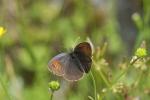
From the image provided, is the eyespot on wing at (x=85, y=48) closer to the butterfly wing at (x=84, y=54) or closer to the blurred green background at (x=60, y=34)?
the butterfly wing at (x=84, y=54)

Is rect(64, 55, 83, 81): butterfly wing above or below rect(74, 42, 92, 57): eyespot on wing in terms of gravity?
below

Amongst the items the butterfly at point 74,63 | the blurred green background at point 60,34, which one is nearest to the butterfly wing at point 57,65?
the butterfly at point 74,63

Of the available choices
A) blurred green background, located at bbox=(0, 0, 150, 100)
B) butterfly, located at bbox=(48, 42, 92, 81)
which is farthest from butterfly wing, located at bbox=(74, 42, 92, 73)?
blurred green background, located at bbox=(0, 0, 150, 100)

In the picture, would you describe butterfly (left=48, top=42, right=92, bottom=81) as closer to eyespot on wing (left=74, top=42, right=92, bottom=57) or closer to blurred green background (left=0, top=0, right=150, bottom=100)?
eyespot on wing (left=74, top=42, right=92, bottom=57)

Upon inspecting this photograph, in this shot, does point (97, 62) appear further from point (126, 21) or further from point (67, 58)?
point (126, 21)

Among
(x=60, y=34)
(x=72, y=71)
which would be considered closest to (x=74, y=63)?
(x=72, y=71)

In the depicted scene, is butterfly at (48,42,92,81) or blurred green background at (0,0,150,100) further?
blurred green background at (0,0,150,100)

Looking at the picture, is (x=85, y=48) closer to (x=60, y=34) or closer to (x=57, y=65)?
(x=57, y=65)
